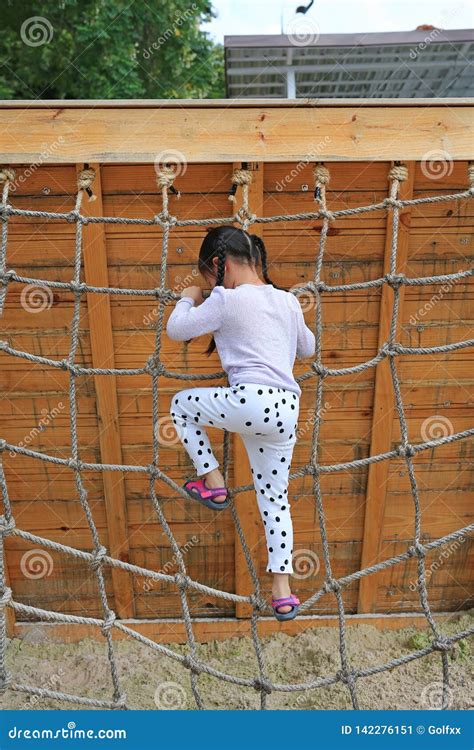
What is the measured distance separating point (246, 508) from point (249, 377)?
1.00 metres

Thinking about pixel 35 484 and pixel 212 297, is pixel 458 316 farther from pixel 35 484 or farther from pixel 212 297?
pixel 35 484

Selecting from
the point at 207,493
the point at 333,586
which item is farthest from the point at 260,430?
the point at 333,586

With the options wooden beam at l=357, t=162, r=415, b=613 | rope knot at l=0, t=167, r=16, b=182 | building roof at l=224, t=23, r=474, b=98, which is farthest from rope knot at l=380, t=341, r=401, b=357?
building roof at l=224, t=23, r=474, b=98

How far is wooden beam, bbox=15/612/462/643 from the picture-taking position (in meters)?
3.00

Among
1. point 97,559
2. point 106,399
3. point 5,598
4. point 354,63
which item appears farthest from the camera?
point 354,63

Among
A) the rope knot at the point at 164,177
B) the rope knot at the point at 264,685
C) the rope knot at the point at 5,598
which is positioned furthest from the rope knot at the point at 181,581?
the rope knot at the point at 164,177

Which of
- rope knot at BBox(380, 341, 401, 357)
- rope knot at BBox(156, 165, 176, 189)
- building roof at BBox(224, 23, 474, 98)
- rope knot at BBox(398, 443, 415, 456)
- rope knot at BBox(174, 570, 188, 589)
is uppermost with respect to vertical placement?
building roof at BBox(224, 23, 474, 98)

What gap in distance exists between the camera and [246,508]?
2729 millimetres

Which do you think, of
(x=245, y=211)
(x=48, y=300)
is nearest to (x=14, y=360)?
(x=48, y=300)

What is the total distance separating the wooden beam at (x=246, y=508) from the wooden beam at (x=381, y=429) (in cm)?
47

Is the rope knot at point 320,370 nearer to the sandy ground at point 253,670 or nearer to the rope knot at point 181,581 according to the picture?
the rope knot at point 181,581

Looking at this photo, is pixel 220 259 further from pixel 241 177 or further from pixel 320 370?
pixel 320 370

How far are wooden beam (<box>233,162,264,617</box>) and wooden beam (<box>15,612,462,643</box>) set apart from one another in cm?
9

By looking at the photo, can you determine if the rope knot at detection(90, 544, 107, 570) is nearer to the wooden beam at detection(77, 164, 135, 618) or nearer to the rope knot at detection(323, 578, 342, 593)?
the wooden beam at detection(77, 164, 135, 618)
